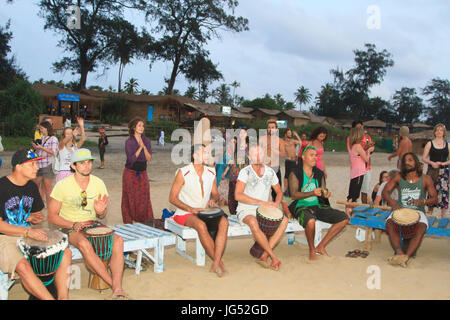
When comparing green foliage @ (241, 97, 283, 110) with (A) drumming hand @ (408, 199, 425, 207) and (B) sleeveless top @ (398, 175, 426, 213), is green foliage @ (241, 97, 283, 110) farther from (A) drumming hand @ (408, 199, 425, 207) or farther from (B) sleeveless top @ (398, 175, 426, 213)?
(A) drumming hand @ (408, 199, 425, 207)

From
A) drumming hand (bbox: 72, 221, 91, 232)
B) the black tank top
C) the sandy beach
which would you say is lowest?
the sandy beach

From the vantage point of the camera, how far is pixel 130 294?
374cm

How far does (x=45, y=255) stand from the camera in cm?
328

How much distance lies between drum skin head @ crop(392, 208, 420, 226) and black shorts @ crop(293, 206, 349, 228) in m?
0.57

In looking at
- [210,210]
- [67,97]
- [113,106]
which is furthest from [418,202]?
[113,106]

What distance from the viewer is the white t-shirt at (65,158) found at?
6.30 metres

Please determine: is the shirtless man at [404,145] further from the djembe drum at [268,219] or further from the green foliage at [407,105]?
the green foliage at [407,105]

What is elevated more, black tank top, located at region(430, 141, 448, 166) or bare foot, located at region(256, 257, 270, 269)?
black tank top, located at region(430, 141, 448, 166)

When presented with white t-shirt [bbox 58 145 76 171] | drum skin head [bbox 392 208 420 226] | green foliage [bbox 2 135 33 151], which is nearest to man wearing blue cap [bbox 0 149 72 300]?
white t-shirt [bbox 58 145 76 171]

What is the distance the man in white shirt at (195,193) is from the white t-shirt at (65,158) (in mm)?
2489

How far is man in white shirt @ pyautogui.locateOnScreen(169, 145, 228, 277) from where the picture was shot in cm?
445

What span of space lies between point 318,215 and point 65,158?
156 inches

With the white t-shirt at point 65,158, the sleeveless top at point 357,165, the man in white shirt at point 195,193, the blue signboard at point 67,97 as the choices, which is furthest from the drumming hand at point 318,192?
the blue signboard at point 67,97

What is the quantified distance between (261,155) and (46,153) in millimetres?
3828
